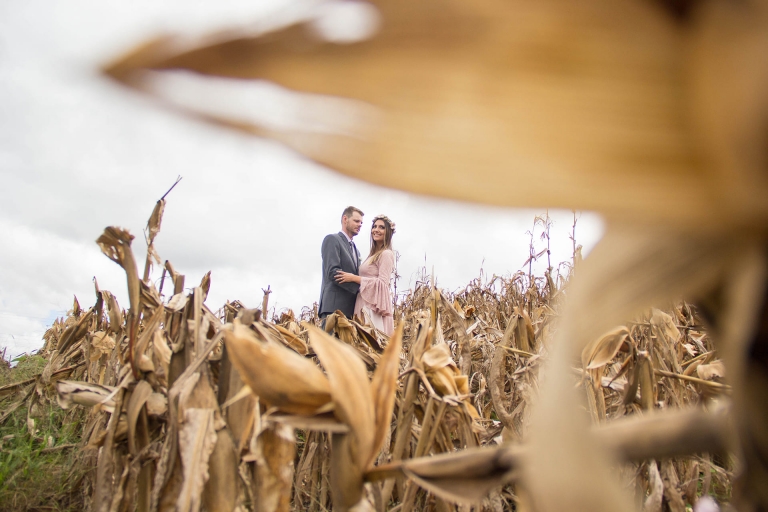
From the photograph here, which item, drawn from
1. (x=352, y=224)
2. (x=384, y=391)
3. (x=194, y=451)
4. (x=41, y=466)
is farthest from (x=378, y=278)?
(x=384, y=391)

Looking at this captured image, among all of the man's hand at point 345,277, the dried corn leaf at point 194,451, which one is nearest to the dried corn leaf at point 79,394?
the dried corn leaf at point 194,451

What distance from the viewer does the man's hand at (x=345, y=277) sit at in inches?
148

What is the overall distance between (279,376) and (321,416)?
60 millimetres

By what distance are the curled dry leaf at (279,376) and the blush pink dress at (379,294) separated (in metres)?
3.19

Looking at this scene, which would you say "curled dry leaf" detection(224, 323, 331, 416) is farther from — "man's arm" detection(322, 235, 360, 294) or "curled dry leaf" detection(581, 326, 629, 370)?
"man's arm" detection(322, 235, 360, 294)

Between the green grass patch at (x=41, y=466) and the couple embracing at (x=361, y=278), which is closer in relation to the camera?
the green grass patch at (x=41, y=466)

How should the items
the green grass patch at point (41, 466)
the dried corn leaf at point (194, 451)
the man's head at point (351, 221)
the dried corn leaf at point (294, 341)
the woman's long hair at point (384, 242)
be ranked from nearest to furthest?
the dried corn leaf at point (194, 451) < the dried corn leaf at point (294, 341) < the green grass patch at point (41, 466) < the woman's long hair at point (384, 242) < the man's head at point (351, 221)

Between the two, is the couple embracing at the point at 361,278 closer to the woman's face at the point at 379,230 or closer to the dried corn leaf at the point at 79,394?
the woman's face at the point at 379,230

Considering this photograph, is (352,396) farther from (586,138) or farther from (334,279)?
(334,279)

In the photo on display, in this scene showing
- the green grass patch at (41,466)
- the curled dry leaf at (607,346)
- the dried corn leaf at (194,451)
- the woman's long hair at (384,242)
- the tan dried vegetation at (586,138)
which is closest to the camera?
the tan dried vegetation at (586,138)

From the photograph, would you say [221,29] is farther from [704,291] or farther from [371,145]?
[704,291]

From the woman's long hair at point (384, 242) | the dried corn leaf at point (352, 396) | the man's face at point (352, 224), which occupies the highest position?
the man's face at point (352, 224)

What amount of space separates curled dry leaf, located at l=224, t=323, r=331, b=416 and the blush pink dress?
10.5ft

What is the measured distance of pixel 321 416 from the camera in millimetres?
520
